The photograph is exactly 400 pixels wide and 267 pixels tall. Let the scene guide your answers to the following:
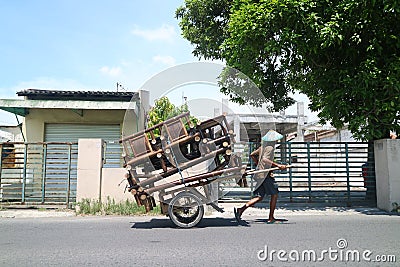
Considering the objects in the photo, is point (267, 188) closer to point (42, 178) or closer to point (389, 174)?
point (389, 174)

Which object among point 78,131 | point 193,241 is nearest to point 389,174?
point 193,241

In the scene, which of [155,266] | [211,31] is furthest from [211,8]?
[155,266]

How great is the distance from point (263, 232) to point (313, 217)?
9.18 ft

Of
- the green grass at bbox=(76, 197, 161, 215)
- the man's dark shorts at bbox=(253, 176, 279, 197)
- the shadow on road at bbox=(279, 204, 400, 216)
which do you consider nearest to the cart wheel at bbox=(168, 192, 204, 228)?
the man's dark shorts at bbox=(253, 176, 279, 197)

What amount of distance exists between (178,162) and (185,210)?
1.10 m

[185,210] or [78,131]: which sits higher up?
[78,131]

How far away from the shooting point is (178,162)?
7.12 m

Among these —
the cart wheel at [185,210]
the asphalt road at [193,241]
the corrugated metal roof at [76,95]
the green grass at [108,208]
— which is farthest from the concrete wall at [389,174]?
the corrugated metal roof at [76,95]

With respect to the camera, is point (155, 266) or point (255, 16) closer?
point (155, 266)

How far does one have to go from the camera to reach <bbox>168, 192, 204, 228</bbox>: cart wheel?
7227 millimetres

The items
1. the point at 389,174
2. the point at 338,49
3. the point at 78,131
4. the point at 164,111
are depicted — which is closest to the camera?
the point at 164,111

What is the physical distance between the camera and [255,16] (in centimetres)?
956

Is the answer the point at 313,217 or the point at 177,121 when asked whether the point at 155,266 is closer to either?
the point at 177,121

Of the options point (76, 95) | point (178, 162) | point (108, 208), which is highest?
point (76, 95)
